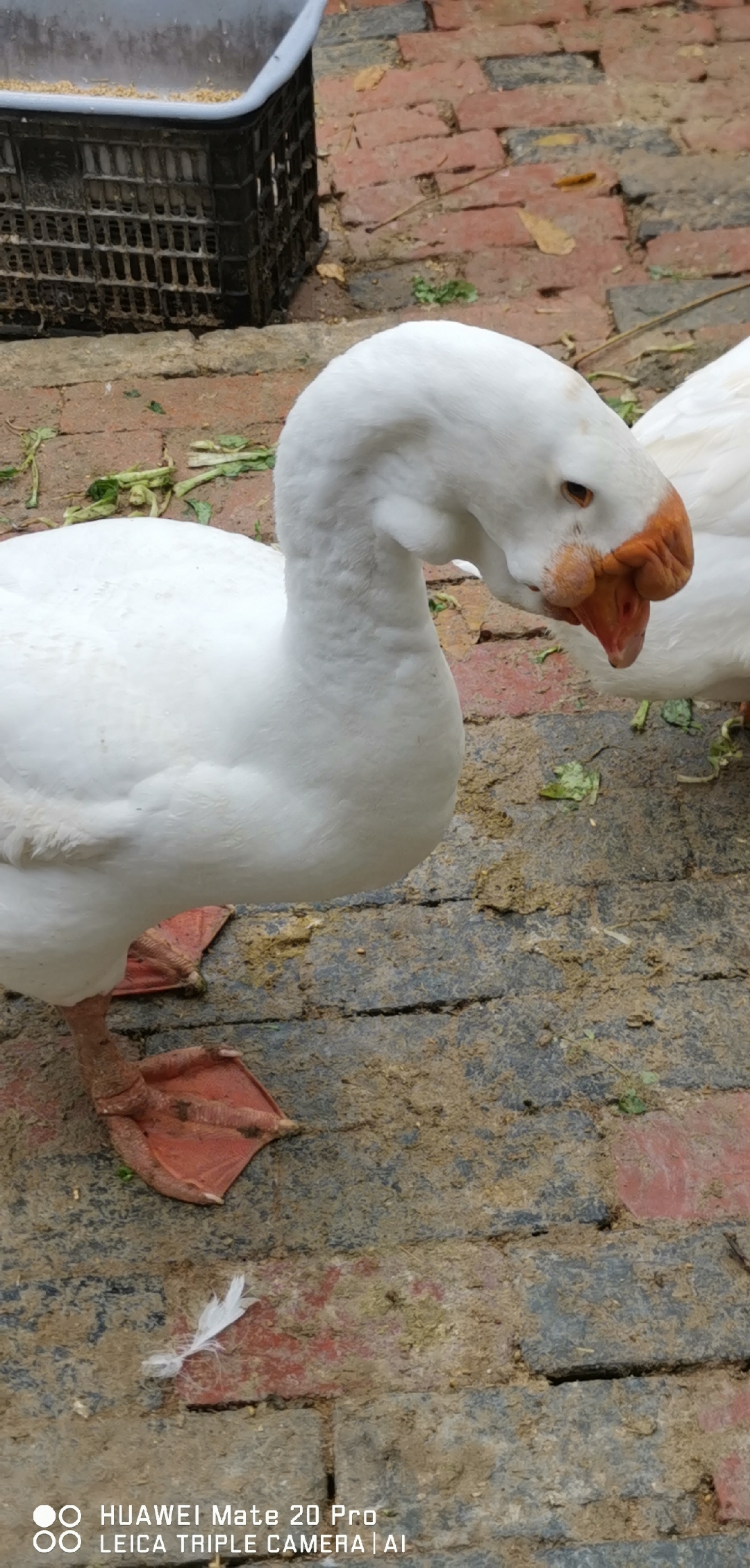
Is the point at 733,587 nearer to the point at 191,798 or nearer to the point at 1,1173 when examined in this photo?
the point at 191,798

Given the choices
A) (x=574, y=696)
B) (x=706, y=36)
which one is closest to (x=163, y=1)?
(x=706, y=36)

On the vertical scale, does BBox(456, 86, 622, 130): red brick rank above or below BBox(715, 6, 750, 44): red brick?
below

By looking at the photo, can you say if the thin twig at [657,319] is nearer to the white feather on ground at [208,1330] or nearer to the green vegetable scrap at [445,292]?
the green vegetable scrap at [445,292]

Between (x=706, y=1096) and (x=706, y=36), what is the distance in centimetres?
529

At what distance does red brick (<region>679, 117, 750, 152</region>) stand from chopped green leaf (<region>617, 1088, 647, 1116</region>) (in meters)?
4.26

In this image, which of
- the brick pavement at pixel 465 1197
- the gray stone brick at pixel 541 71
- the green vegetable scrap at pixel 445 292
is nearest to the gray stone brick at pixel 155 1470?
the brick pavement at pixel 465 1197

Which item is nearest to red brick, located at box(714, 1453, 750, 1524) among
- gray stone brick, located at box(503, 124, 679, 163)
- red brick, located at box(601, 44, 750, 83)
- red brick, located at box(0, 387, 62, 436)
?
red brick, located at box(0, 387, 62, 436)

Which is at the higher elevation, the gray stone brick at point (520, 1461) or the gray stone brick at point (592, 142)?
the gray stone brick at point (592, 142)

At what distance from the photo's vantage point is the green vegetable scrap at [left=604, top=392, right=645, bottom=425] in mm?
4582

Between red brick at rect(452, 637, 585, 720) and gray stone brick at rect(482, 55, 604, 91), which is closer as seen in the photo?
red brick at rect(452, 637, 585, 720)

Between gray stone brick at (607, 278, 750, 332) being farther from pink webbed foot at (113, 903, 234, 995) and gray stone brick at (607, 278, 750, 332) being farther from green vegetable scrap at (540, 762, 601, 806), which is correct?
pink webbed foot at (113, 903, 234, 995)

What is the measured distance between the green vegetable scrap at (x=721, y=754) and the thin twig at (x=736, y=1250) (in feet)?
4.12

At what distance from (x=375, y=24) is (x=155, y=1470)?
6310 mm

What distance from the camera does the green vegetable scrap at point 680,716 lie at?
386cm
